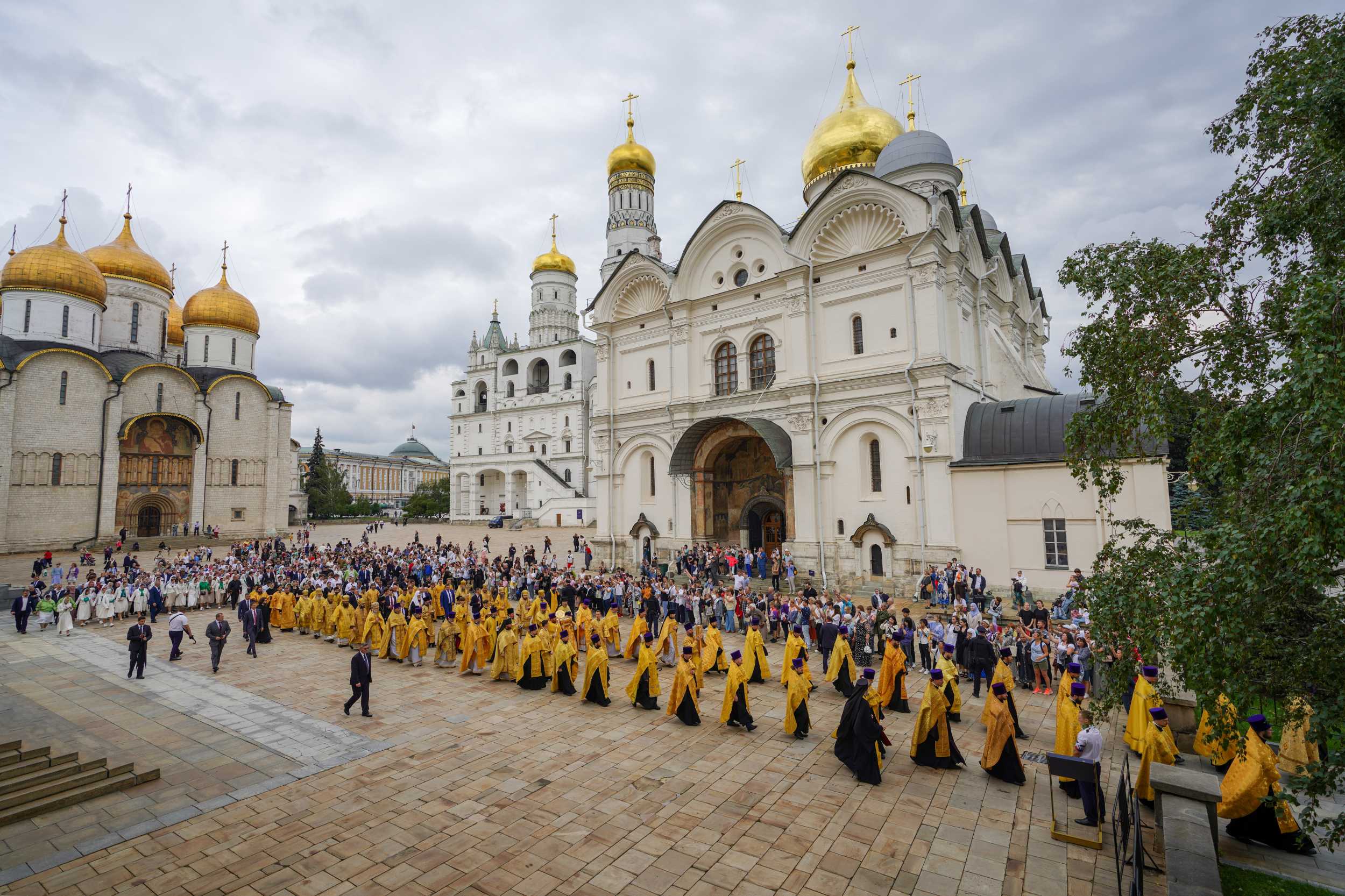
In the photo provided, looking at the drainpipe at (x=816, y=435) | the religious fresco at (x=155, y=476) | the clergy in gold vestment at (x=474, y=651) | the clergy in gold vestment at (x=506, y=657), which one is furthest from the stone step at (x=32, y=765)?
the religious fresco at (x=155, y=476)

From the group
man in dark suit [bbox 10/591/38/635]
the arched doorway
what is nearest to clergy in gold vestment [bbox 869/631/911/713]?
man in dark suit [bbox 10/591/38/635]

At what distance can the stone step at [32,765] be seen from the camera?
7.29 m

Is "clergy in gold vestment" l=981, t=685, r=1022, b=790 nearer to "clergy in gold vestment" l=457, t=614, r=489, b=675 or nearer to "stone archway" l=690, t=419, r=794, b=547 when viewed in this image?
"clergy in gold vestment" l=457, t=614, r=489, b=675

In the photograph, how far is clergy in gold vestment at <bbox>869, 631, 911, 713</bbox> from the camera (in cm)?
1024

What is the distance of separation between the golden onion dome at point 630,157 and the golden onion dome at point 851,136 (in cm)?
Result: 2048

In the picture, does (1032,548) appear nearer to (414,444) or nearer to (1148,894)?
(1148,894)

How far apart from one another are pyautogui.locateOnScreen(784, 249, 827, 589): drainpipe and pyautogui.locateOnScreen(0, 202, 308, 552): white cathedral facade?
3267 cm

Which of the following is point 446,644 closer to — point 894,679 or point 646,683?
point 646,683

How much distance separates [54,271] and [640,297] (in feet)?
99.6

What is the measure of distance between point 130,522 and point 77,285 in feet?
40.9

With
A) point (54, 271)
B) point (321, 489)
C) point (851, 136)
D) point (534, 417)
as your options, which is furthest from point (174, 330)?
point (851, 136)

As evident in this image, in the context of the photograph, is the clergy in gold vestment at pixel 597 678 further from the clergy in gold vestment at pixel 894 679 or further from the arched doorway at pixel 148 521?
the arched doorway at pixel 148 521

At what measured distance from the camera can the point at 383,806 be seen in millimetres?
7051

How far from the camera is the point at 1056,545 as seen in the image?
18.2m
